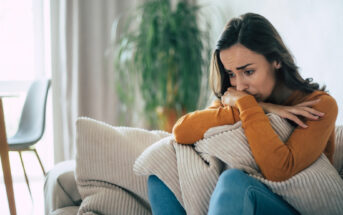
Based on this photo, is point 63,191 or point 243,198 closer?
point 243,198

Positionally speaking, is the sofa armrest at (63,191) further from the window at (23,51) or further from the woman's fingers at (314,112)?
the window at (23,51)

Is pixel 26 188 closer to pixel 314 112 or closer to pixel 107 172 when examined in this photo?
pixel 107 172

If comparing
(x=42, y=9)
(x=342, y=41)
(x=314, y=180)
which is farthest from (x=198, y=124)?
(x=42, y=9)

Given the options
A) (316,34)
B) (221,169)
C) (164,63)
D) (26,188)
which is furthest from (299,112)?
(26,188)

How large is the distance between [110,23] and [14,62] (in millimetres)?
1085

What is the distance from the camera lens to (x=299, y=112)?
1.13 metres

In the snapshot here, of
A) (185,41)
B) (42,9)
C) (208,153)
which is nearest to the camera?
(208,153)

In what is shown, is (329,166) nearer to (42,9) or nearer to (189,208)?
(189,208)

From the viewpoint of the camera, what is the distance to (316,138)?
1.09 metres

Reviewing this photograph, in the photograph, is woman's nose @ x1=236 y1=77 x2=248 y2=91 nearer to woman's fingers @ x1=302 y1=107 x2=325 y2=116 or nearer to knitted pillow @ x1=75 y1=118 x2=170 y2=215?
woman's fingers @ x1=302 y1=107 x2=325 y2=116

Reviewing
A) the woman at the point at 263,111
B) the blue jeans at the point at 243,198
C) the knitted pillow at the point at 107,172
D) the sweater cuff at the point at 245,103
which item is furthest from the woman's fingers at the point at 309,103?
the knitted pillow at the point at 107,172

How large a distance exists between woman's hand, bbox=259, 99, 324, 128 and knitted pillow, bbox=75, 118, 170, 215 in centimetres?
55

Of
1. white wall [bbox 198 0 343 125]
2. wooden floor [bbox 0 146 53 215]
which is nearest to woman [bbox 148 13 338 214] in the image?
white wall [bbox 198 0 343 125]

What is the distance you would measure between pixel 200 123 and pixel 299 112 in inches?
12.6
